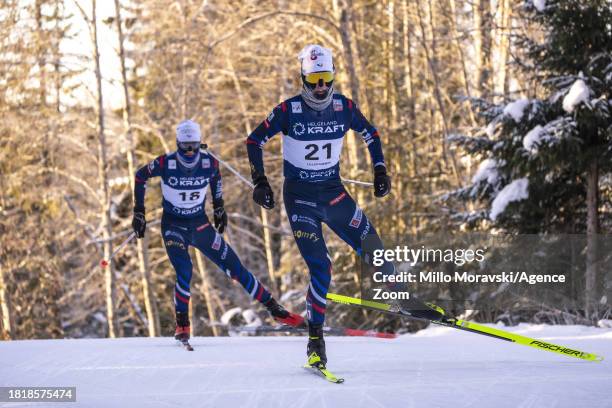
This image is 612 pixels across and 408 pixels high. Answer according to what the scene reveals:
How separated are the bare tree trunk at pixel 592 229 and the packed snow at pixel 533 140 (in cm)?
88

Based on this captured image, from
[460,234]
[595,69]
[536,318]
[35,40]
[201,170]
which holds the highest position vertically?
[35,40]

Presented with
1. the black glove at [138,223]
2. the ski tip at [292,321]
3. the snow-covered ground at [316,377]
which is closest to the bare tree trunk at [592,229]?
the snow-covered ground at [316,377]

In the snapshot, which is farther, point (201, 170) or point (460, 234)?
point (460, 234)

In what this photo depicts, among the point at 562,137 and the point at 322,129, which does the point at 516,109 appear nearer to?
the point at 562,137

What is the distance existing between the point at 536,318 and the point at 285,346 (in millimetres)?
4728

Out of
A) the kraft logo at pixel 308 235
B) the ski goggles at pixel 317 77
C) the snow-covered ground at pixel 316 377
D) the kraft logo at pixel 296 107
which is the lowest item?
the snow-covered ground at pixel 316 377

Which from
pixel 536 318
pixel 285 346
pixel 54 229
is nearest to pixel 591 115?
pixel 536 318

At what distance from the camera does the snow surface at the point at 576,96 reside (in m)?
8.98

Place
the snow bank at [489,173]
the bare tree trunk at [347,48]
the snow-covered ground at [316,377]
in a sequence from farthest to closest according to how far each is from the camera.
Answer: the bare tree trunk at [347,48]
the snow bank at [489,173]
the snow-covered ground at [316,377]

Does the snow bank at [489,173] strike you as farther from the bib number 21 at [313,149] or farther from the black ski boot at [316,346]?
the black ski boot at [316,346]

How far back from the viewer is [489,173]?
10.5m

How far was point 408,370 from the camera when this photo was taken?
6.03 meters

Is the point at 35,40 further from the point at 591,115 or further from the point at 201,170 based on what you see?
the point at 591,115

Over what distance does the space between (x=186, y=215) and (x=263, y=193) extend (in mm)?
2588
